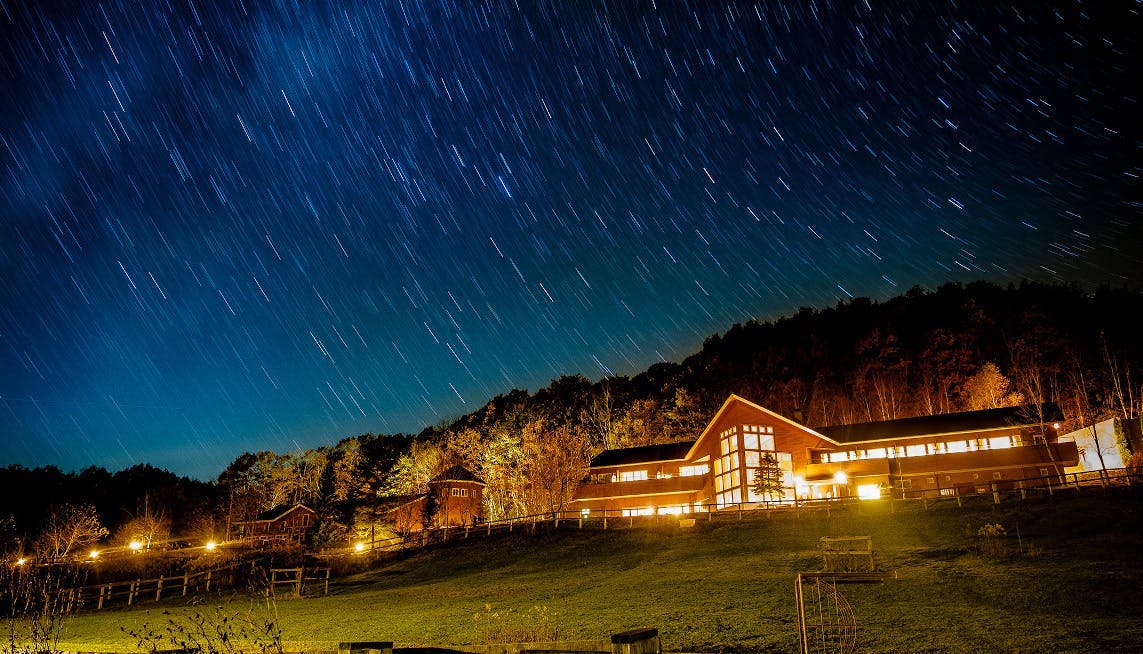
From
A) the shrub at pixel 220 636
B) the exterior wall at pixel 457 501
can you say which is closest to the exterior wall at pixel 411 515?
the exterior wall at pixel 457 501

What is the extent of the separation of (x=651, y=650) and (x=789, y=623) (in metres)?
12.4

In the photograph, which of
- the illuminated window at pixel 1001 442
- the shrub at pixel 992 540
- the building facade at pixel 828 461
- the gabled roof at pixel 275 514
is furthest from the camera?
the gabled roof at pixel 275 514

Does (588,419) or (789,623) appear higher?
(588,419)

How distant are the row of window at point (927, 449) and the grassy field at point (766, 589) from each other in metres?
11.7

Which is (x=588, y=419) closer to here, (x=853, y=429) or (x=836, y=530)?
(x=853, y=429)

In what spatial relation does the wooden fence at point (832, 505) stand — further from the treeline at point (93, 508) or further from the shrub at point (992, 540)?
the treeline at point (93, 508)

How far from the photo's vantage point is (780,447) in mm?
45031

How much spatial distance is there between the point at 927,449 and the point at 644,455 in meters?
19.3

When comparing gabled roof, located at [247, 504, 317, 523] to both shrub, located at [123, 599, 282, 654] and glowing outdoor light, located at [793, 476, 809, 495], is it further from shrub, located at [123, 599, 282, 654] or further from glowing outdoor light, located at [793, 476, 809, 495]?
glowing outdoor light, located at [793, 476, 809, 495]

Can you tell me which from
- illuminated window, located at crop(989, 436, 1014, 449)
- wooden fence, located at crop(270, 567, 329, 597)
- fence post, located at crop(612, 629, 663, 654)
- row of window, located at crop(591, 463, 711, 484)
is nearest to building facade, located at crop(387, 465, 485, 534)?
row of window, located at crop(591, 463, 711, 484)

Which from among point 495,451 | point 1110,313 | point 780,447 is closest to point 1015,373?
point 1110,313

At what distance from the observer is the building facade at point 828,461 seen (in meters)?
38.9

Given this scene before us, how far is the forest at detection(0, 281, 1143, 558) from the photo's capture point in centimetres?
5666

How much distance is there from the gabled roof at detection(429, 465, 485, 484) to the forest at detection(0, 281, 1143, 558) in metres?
1.73
